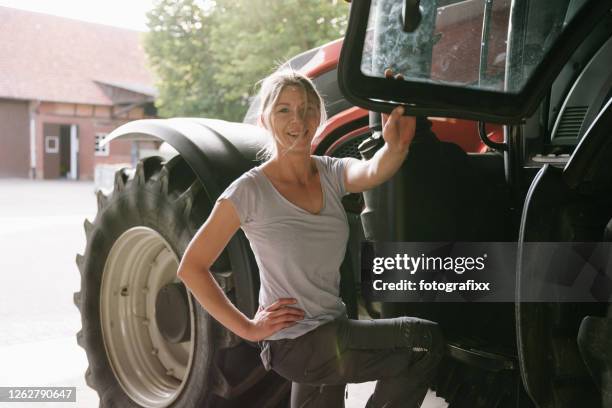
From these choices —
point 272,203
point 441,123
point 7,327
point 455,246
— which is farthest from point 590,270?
point 7,327

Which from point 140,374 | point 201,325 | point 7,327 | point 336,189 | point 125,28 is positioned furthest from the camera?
point 125,28

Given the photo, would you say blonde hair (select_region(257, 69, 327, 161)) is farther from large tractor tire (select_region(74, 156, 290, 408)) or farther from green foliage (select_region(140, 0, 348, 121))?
green foliage (select_region(140, 0, 348, 121))

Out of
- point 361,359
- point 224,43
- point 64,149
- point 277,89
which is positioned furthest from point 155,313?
point 64,149

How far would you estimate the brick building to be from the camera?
3041 centimetres

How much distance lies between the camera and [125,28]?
123 feet

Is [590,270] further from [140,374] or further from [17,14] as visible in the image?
[17,14]

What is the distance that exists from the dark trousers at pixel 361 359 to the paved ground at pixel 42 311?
1.65 meters

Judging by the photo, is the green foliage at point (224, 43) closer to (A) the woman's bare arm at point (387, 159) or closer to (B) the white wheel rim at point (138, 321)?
(B) the white wheel rim at point (138, 321)

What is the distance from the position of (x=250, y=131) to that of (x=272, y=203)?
2.97ft

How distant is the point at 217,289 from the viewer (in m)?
1.91

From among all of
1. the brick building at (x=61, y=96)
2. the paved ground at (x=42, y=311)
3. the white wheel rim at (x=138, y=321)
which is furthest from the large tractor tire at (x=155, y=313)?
the brick building at (x=61, y=96)

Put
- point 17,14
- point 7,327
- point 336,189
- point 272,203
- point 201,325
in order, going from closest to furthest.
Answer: point 272,203 → point 336,189 → point 201,325 → point 7,327 → point 17,14

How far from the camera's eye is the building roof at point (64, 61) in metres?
30.2

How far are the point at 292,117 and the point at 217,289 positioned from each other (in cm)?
51
